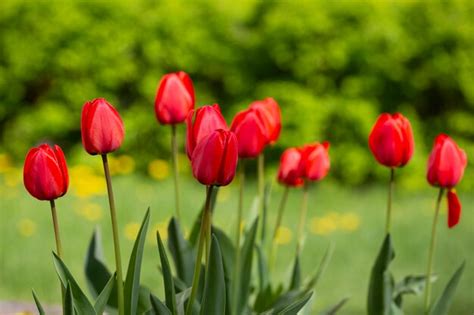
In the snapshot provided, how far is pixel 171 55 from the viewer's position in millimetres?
8508

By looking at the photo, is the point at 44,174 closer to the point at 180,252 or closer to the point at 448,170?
the point at 180,252

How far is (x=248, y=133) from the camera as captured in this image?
2387 millimetres

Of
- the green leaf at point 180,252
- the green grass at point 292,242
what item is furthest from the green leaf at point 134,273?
the green grass at point 292,242

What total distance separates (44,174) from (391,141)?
3.03 feet

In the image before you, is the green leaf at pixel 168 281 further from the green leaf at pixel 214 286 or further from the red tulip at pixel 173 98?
the red tulip at pixel 173 98

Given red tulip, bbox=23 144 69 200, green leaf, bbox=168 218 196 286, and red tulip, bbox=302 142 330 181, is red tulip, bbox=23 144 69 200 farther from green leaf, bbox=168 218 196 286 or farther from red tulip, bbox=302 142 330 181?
red tulip, bbox=302 142 330 181

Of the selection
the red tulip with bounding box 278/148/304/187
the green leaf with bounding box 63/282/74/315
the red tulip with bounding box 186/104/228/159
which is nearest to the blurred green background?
the red tulip with bounding box 278/148/304/187

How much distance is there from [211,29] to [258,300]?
5.80 metres

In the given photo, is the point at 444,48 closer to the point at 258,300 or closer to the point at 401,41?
the point at 401,41

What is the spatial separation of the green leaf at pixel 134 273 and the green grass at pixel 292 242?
2.83 m

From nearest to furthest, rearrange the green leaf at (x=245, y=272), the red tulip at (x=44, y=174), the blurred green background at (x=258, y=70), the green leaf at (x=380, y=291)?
the red tulip at (x=44, y=174)
the green leaf at (x=380, y=291)
the green leaf at (x=245, y=272)
the blurred green background at (x=258, y=70)

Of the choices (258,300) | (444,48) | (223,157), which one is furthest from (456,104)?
(223,157)

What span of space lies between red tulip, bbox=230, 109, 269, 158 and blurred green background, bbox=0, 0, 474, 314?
5366mm

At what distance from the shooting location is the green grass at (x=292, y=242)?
17.5 feet
